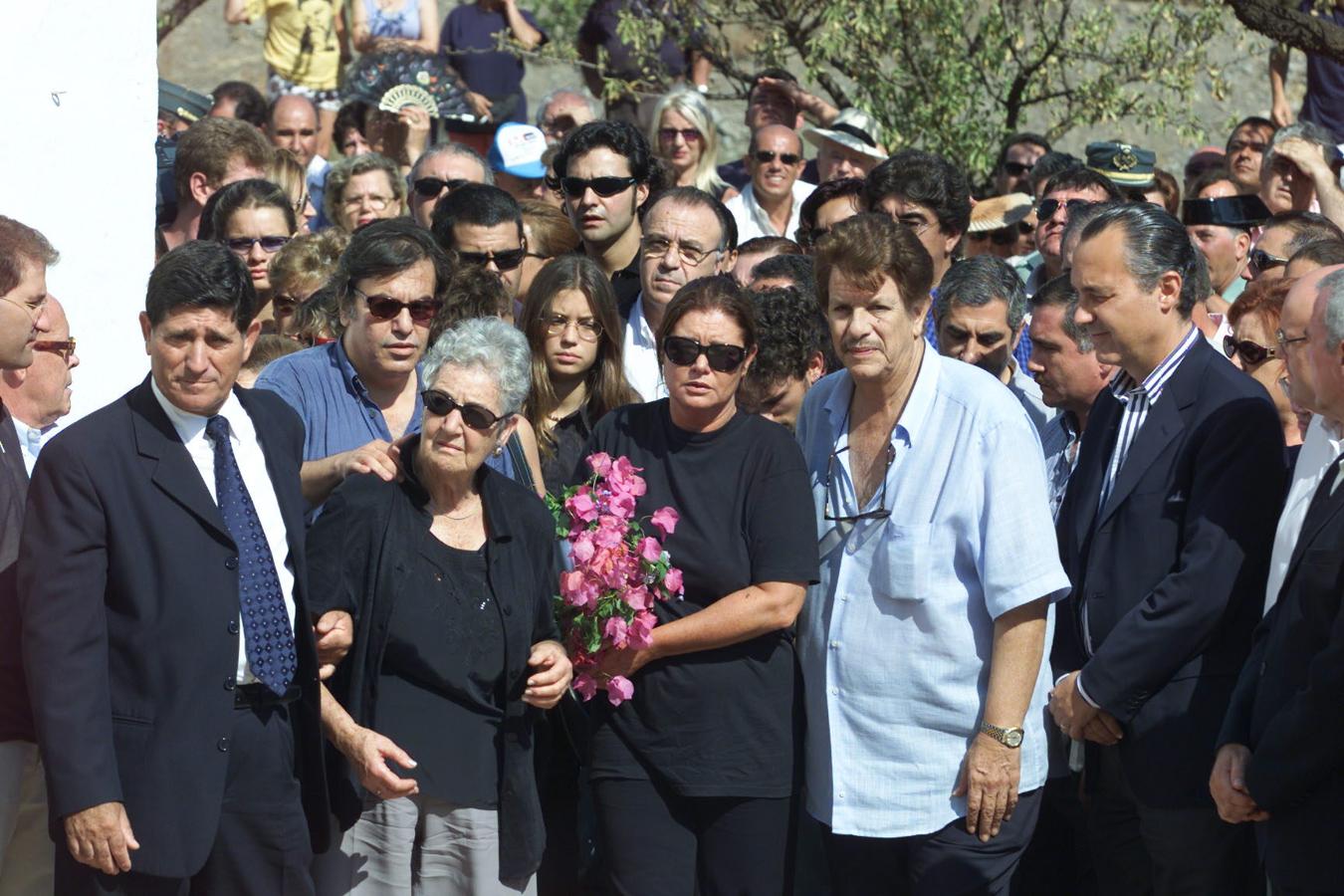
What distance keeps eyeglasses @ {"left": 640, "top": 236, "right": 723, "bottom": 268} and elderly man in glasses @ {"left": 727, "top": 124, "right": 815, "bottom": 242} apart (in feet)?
7.40

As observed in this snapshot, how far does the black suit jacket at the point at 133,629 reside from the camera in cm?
407

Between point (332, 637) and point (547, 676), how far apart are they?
0.61 meters

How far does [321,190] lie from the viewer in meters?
10.1

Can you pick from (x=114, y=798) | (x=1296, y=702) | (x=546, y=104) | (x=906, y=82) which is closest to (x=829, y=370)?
(x=1296, y=702)

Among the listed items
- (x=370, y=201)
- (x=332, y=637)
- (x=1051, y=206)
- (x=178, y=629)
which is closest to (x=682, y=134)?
(x=370, y=201)

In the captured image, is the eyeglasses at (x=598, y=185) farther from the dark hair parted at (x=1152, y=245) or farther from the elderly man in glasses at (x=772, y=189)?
the dark hair parted at (x=1152, y=245)

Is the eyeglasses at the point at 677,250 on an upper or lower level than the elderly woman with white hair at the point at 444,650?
upper

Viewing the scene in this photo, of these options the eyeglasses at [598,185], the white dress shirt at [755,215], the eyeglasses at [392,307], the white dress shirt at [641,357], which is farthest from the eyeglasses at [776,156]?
the eyeglasses at [392,307]

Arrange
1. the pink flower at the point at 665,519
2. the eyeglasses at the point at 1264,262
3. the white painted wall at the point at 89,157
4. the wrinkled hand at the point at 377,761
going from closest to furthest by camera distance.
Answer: the wrinkled hand at the point at 377,761
the pink flower at the point at 665,519
the white painted wall at the point at 89,157
the eyeglasses at the point at 1264,262

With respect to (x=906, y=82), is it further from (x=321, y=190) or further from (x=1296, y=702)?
(x=1296, y=702)

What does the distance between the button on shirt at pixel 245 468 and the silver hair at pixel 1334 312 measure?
2.75 meters

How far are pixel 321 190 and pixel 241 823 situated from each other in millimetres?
6381

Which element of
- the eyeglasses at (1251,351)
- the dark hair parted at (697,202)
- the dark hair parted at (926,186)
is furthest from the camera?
the dark hair parted at (926,186)

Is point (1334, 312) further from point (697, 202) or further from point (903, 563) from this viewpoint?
point (697, 202)
